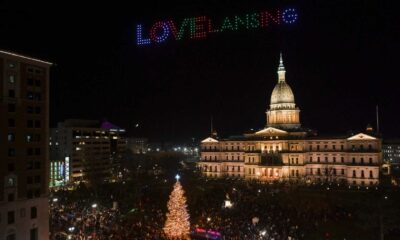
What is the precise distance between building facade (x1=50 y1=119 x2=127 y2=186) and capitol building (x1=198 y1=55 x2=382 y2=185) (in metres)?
27.4

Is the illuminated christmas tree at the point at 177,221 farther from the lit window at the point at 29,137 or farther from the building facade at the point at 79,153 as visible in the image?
the building facade at the point at 79,153

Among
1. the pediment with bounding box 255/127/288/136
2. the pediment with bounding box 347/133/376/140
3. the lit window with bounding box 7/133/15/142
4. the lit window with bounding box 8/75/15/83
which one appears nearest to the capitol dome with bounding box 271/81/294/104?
the pediment with bounding box 255/127/288/136

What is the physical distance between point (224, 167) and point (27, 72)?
61532mm

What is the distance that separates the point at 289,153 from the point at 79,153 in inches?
2020

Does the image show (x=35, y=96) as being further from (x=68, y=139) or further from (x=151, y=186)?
(x=68, y=139)

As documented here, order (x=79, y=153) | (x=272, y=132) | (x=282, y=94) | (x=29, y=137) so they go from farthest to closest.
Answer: (x=79, y=153) < (x=282, y=94) < (x=272, y=132) < (x=29, y=137)

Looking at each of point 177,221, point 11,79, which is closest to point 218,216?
point 177,221

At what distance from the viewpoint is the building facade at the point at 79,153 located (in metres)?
91.5

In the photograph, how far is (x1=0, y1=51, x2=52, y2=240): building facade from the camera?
32.5 m

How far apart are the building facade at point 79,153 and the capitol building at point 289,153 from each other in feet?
89.9

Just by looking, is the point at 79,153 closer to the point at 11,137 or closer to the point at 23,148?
the point at 23,148

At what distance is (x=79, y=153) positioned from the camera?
321 feet

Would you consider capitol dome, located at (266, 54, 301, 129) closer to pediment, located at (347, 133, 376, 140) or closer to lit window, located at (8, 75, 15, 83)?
pediment, located at (347, 133, 376, 140)

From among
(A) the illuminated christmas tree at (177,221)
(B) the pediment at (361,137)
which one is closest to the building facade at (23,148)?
(A) the illuminated christmas tree at (177,221)
